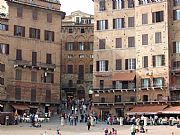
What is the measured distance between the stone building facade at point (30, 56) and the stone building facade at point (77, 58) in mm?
14569

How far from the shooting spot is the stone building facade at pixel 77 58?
3558 inches

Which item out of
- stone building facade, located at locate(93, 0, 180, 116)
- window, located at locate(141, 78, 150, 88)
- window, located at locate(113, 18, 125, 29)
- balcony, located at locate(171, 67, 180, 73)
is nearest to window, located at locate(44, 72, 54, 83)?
stone building facade, located at locate(93, 0, 180, 116)

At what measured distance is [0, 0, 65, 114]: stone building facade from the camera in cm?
6944

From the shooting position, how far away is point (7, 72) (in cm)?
6938

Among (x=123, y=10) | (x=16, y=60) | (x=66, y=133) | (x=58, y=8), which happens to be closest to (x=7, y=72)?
(x=16, y=60)

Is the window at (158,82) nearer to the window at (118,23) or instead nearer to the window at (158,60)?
the window at (158,60)

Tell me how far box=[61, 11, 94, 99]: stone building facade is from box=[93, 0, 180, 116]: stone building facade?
656 inches

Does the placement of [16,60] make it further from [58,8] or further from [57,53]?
[58,8]

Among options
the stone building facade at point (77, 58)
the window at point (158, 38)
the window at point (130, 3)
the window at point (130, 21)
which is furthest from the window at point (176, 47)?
the stone building facade at point (77, 58)

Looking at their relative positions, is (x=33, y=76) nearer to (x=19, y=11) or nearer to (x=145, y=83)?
(x=19, y=11)

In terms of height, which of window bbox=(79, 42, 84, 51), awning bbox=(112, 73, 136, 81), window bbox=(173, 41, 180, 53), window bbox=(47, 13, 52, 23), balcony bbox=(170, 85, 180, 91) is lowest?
balcony bbox=(170, 85, 180, 91)

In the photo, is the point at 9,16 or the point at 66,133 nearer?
the point at 66,133

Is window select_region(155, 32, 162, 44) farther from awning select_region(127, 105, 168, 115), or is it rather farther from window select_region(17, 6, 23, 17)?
window select_region(17, 6, 23, 17)

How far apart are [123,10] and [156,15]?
628 cm
